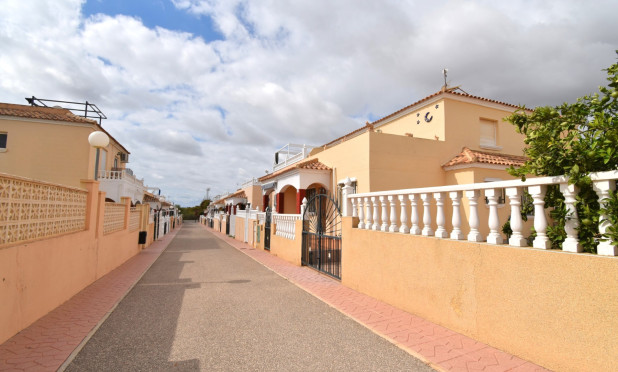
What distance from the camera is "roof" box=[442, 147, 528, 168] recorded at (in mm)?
10984

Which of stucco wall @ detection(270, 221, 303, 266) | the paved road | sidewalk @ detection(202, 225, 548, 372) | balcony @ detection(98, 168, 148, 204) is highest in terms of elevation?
balcony @ detection(98, 168, 148, 204)

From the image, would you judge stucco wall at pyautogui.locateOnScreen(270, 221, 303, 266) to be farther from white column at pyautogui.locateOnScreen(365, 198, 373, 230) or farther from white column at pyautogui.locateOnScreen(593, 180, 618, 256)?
white column at pyautogui.locateOnScreen(593, 180, 618, 256)

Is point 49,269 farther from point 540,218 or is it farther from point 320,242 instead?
point 540,218

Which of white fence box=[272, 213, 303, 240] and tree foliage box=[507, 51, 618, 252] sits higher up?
tree foliage box=[507, 51, 618, 252]

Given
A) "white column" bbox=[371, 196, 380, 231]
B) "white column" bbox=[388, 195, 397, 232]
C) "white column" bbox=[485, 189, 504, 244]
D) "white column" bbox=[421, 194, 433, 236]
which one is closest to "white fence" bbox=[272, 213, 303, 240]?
"white column" bbox=[371, 196, 380, 231]

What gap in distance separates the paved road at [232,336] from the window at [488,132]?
11259 mm

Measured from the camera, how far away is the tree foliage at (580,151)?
2.76 meters

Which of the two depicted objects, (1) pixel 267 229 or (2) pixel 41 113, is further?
(2) pixel 41 113

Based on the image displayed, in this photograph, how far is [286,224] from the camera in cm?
1063

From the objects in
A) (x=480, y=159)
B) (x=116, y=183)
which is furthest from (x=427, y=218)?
(x=116, y=183)

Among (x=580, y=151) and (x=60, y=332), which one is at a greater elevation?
(x=580, y=151)

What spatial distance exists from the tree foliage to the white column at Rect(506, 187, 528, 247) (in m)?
0.20

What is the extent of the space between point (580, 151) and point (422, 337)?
2.66 meters

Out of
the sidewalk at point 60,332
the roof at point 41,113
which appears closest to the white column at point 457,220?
the sidewalk at point 60,332
